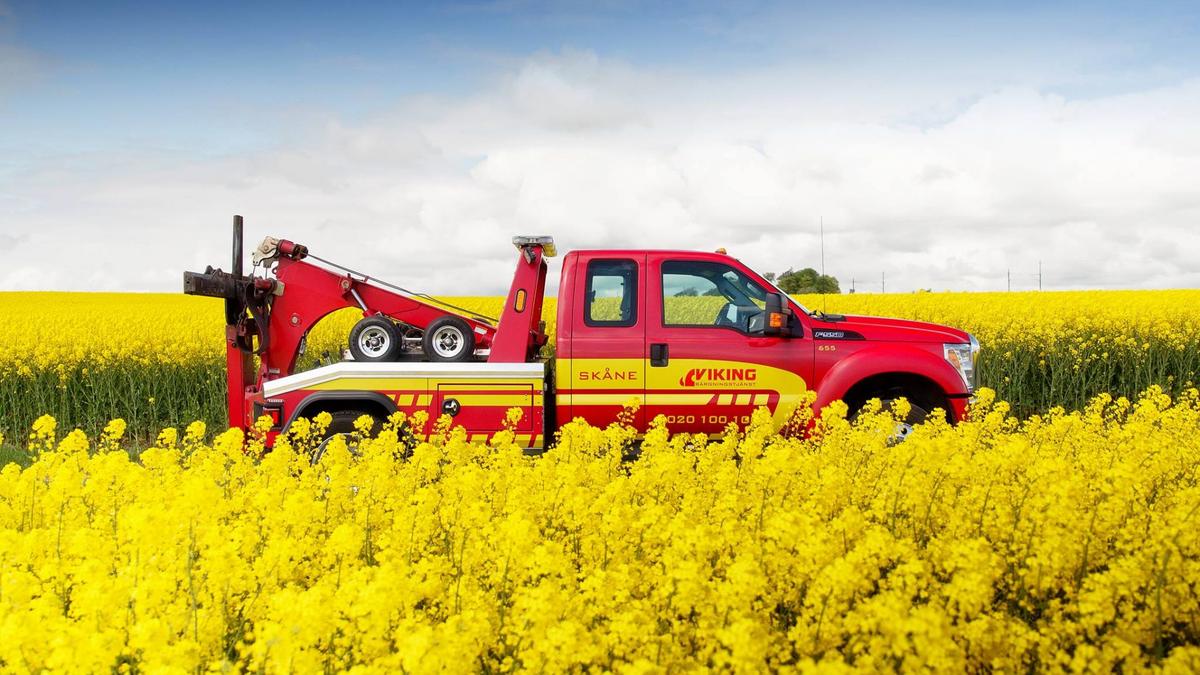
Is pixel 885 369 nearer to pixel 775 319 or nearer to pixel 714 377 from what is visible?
pixel 775 319

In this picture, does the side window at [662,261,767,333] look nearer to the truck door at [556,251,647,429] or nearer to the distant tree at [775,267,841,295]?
the truck door at [556,251,647,429]

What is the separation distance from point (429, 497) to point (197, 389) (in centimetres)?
1026

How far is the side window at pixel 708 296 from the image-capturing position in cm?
743

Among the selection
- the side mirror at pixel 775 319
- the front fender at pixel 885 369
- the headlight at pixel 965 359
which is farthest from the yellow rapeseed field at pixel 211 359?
the side mirror at pixel 775 319

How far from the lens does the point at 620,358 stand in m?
7.27

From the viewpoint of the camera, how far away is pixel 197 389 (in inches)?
500

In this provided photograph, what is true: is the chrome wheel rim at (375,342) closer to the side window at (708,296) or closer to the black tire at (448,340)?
the black tire at (448,340)

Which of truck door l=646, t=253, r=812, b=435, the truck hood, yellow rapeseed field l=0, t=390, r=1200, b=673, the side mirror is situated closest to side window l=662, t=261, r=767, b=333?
truck door l=646, t=253, r=812, b=435

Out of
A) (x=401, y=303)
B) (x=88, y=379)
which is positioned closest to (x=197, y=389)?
(x=88, y=379)

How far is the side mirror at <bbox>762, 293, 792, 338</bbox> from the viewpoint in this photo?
728 centimetres

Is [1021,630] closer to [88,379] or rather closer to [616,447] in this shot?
[616,447]

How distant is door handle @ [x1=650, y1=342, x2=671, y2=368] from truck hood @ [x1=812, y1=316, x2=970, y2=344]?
4.52ft

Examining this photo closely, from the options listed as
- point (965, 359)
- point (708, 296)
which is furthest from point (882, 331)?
point (708, 296)

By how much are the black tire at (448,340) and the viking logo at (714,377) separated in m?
1.96
